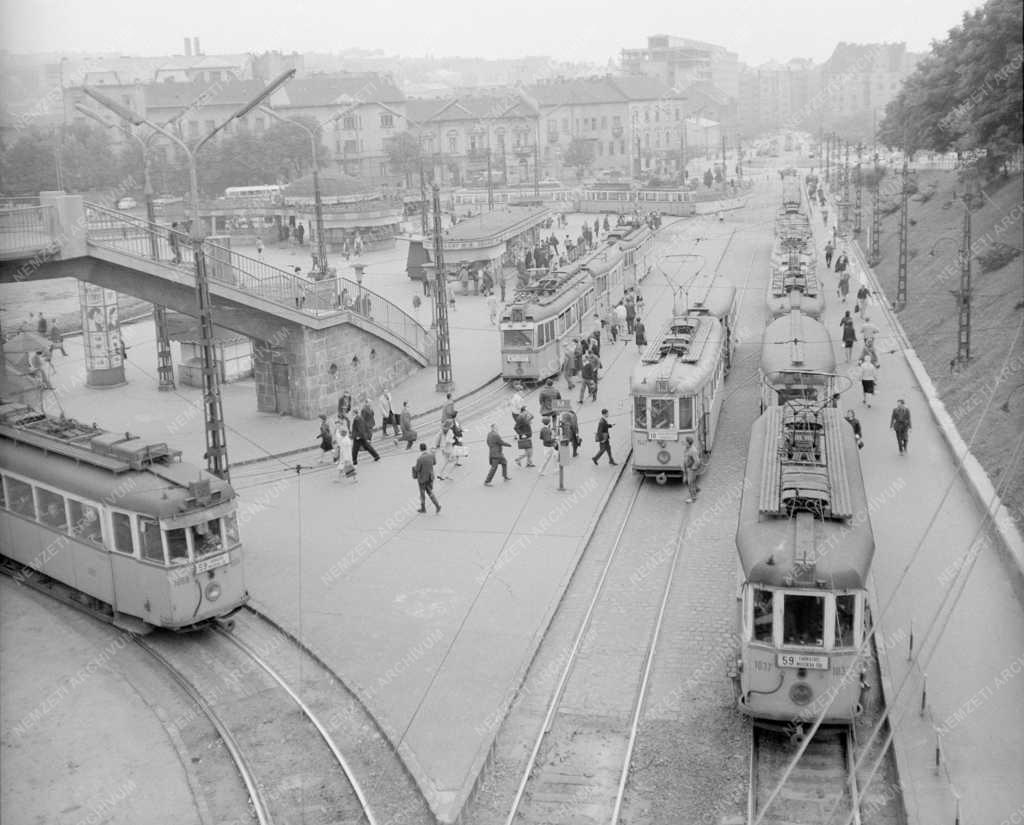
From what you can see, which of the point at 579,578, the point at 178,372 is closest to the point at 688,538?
the point at 579,578

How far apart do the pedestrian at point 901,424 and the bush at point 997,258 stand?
16.5m

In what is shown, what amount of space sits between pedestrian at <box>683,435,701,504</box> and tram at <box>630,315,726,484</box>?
0.18 metres

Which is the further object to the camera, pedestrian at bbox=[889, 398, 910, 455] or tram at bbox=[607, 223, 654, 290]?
tram at bbox=[607, 223, 654, 290]

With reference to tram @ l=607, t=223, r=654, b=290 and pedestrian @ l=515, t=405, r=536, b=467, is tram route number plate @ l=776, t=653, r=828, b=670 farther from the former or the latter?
tram @ l=607, t=223, r=654, b=290

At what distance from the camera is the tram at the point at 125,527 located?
1855 cm

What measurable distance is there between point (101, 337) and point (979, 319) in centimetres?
2758

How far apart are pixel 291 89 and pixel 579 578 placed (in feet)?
368

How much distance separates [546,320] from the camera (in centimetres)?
3647

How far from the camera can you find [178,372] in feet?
131

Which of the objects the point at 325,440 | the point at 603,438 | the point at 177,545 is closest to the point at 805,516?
the point at 177,545

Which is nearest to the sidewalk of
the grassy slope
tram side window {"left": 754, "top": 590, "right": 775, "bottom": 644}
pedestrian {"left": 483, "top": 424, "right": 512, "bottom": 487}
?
the grassy slope

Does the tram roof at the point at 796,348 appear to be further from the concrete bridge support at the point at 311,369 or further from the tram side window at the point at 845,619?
the tram side window at the point at 845,619

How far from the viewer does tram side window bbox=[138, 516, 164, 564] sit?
18453mm

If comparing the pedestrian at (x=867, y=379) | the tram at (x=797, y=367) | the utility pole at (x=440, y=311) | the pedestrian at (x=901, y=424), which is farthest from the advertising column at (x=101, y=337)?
the pedestrian at (x=901, y=424)
